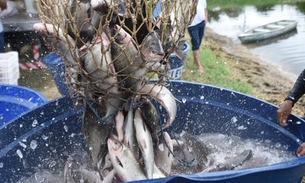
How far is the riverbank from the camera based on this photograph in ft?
24.1

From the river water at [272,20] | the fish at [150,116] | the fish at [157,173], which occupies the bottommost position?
the river water at [272,20]

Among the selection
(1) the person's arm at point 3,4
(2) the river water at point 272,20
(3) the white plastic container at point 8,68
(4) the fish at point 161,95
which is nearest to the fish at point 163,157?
(4) the fish at point 161,95

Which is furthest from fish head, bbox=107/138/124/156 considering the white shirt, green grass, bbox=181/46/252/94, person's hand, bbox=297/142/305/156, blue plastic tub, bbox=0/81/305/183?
the white shirt

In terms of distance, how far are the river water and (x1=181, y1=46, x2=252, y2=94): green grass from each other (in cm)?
192

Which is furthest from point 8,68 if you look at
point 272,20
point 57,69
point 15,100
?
point 272,20

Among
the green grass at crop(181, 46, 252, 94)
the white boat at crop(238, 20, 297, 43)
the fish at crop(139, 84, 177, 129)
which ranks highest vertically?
the fish at crop(139, 84, 177, 129)

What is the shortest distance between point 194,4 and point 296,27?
11365mm

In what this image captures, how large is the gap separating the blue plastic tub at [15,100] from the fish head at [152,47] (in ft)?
5.82

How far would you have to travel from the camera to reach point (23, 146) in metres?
2.97

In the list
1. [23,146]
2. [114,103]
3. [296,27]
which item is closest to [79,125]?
[23,146]

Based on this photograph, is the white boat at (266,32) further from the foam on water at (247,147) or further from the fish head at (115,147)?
the fish head at (115,147)

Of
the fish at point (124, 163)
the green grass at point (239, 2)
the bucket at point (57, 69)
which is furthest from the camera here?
the green grass at point (239, 2)

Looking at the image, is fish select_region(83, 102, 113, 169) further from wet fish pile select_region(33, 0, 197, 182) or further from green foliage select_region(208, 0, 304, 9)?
green foliage select_region(208, 0, 304, 9)

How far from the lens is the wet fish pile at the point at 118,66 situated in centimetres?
225
